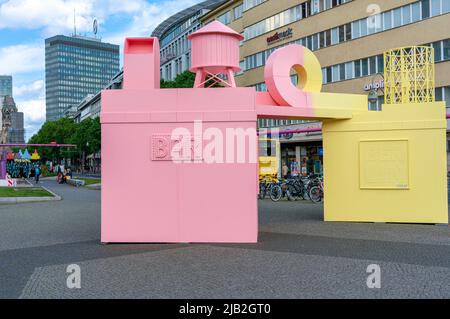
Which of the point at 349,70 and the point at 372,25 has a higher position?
the point at 372,25

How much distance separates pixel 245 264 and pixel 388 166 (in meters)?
6.88

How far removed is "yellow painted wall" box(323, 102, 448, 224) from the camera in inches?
531

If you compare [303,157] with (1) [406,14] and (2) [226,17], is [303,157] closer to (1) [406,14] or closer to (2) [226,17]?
(1) [406,14]

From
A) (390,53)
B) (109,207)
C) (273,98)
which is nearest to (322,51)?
(390,53)

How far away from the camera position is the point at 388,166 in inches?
545

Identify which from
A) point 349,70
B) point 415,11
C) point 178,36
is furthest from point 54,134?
point 415,11

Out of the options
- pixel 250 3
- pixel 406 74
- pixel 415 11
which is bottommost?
pixel 406 74

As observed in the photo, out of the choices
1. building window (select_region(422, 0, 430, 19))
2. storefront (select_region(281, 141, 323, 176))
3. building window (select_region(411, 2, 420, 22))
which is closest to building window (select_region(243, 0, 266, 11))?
storefront (select_region(281, 141, 323, 176))

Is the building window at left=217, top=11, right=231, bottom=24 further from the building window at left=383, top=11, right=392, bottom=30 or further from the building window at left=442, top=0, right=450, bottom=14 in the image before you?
the building window at left=442, top=0, right=450, bottom=14

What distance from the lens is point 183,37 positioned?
73.5m

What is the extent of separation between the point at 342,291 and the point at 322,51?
39798 millimetres

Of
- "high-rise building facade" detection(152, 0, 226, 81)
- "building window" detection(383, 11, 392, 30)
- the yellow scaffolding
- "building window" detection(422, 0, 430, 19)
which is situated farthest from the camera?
"high-rise building facade" detection(152, 0, 226, 81)

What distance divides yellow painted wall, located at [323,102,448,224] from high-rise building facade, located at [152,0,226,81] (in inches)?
2165
